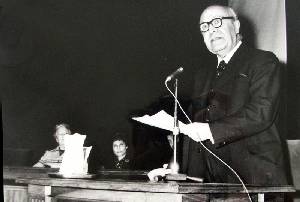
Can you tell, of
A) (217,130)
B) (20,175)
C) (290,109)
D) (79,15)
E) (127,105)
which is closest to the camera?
(217,130)

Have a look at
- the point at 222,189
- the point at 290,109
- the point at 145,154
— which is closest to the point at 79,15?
the point at 145,154

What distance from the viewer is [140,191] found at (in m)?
0.93

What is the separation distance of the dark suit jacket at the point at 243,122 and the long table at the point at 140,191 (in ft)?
0.45

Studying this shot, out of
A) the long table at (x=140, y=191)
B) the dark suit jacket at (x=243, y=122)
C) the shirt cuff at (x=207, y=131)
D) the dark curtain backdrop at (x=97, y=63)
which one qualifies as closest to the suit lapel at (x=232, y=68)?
the dark suit jacket at (x=243, y=122)

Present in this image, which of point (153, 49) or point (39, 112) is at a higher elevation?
point (153, 49)

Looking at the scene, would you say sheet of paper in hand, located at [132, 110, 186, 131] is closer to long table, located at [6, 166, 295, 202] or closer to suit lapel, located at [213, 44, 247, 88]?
long table, located at [6, 166, 295, 202]

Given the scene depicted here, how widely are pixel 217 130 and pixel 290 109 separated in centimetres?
116

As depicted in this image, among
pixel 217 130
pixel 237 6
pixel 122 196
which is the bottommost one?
pixel 122 196

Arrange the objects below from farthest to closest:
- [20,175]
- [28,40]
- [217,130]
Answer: [28,40] → [20,175] → [217,130]

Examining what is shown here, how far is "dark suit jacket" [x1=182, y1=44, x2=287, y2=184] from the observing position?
46.7 inches

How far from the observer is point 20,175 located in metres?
1.83

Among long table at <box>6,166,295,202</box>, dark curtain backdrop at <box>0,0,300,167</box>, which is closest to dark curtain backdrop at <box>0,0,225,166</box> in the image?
dark curtain backdrop at <box>0,0,300,167</box>

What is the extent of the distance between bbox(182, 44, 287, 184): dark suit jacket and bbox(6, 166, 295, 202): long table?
0.14 meters

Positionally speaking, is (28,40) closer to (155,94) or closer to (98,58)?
(98,58)
